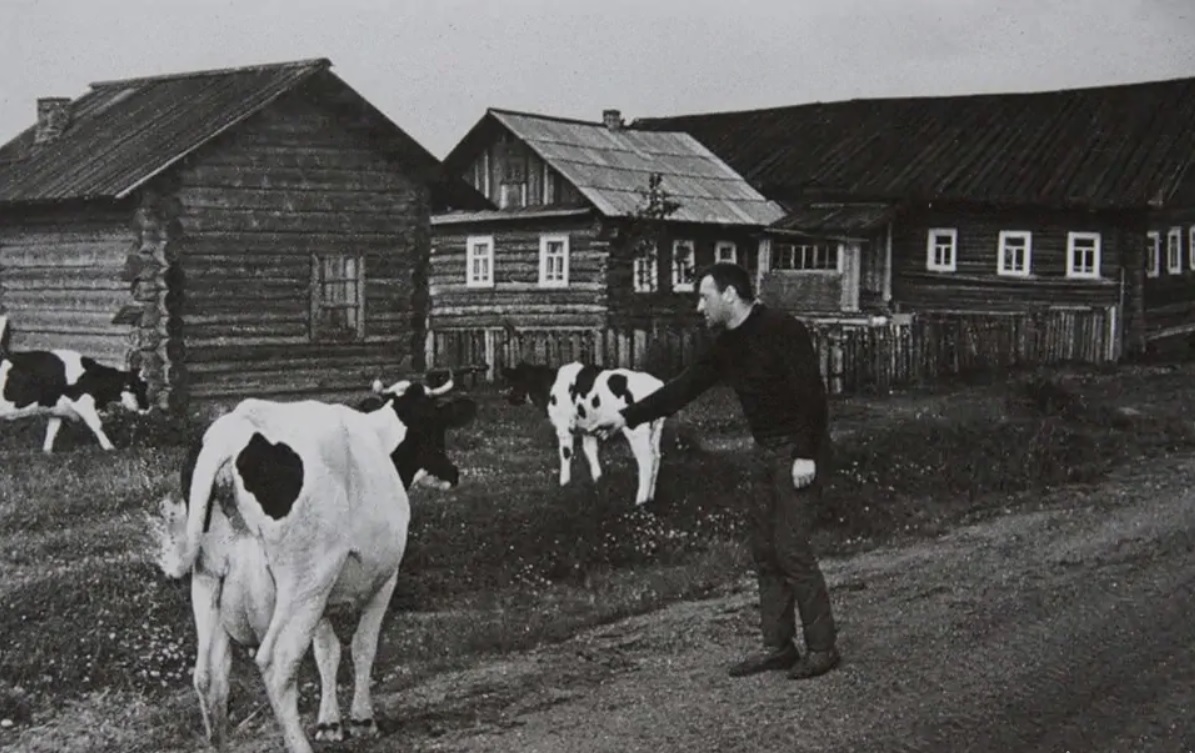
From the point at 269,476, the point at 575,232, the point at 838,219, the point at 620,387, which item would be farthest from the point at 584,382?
the point at 838,219

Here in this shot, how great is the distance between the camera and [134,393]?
1547 cm

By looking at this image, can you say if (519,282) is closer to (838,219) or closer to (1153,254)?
(838,219)

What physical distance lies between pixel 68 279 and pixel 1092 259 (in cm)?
2180

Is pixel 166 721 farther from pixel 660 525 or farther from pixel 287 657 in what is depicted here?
pixel 660 525

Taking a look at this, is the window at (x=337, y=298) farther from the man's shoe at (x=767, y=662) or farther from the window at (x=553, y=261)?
the man's shoe at (x=767, y=662)

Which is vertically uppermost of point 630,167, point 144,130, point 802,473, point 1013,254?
point 630,167

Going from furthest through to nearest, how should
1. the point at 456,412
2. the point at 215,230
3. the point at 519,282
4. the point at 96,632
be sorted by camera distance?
1. the point at 519,282
2. the point at 215,230
3. the point at 456,412
4. the point at 96,632

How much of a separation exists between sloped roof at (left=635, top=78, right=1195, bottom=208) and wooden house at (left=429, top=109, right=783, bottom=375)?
348 cm

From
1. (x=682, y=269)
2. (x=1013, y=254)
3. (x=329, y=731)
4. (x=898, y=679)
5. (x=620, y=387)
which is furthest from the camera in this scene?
(x=1013, y=254)

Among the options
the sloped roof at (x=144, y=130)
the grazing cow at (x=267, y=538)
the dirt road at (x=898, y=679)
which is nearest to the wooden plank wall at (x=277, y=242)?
the sloped roof at (x=144, y=130)

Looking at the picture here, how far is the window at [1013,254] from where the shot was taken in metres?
31.5

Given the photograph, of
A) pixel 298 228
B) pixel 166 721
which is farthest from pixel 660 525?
pixel 298 228

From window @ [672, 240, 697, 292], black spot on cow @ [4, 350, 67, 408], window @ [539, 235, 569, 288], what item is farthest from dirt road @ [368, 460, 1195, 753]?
window @ [672, 240, 697, 292]

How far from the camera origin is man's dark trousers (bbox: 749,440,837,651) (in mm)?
6984
